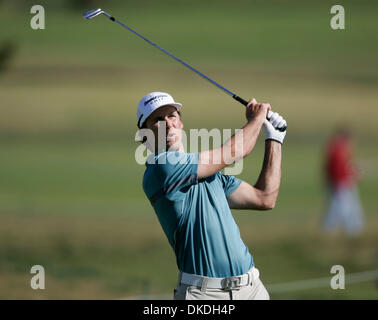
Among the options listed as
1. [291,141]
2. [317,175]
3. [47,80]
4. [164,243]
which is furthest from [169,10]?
[164,243]

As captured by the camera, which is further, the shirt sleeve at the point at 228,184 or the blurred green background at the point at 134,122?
the blurred green background at the point at 134,122

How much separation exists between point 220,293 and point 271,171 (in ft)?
3.60

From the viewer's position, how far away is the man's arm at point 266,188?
6.00 meters

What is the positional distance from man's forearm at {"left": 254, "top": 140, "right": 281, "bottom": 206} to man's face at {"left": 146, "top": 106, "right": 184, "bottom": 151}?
721 mm

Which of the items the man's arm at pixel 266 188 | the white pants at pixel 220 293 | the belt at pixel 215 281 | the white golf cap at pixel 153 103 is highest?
the white golf cap at pixel 153 103

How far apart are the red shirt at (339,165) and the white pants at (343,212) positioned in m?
0.18

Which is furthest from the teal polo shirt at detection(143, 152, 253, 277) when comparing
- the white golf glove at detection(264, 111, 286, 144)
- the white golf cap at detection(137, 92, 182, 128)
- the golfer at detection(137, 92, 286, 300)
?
the white golf glove at detection(264, 111, 286, 144)

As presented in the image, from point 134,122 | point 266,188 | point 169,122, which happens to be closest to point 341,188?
point 266,188

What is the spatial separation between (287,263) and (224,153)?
27.6ft

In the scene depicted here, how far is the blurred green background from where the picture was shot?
13.4m

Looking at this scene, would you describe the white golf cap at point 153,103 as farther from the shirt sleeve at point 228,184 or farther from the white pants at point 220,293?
the white pants at point 220,293

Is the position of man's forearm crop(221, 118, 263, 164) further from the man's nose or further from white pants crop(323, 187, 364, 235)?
white pants crop(323, 187, 364, 235)

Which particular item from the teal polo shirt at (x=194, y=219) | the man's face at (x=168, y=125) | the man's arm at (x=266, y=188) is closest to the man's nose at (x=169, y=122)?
the man's face at (x=168, y=125)
